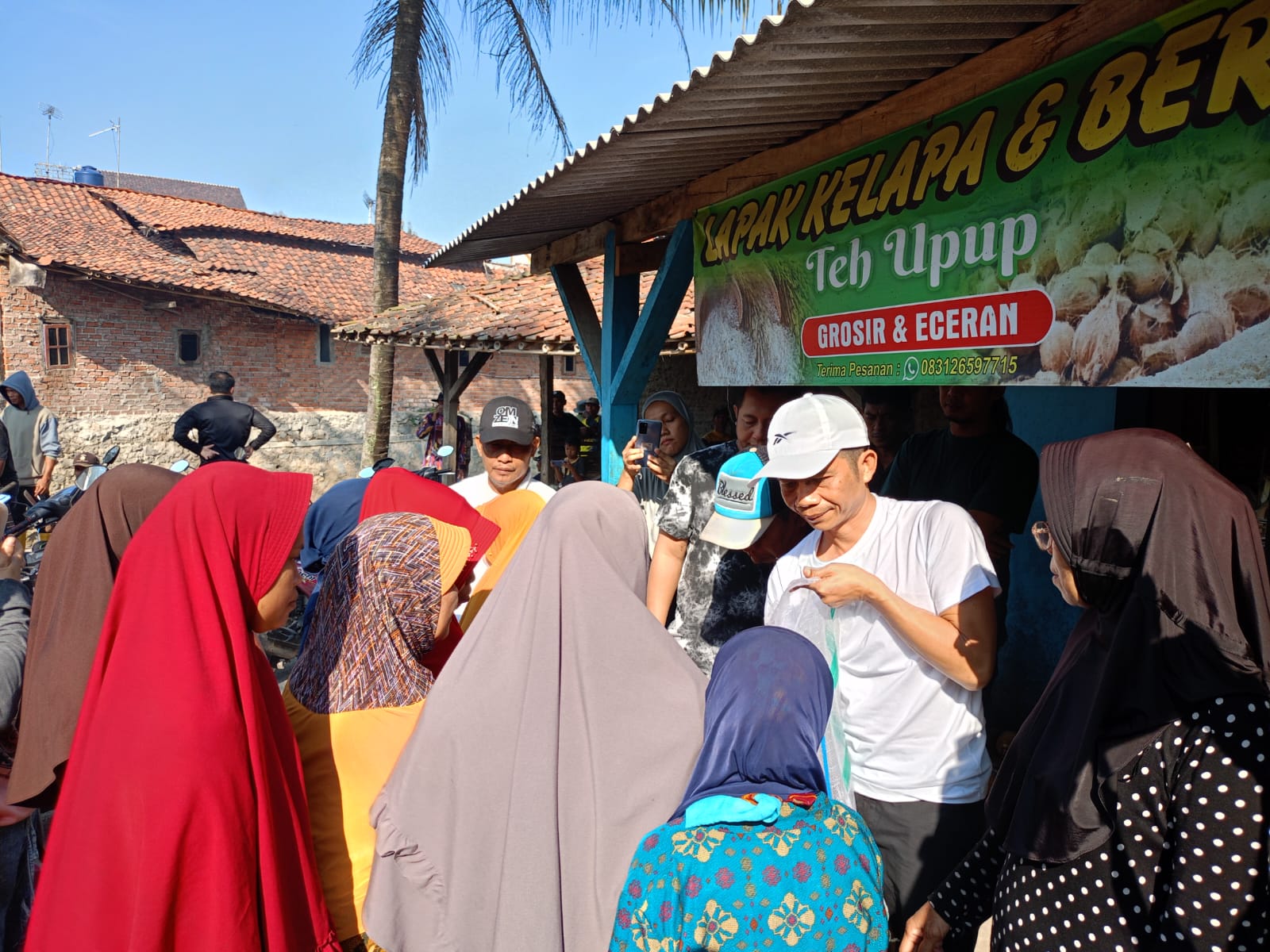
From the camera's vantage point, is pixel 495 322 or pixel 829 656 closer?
pixel 829 656

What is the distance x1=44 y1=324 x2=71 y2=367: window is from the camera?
1712 cm

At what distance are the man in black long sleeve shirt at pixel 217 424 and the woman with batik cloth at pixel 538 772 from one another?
7.05 m

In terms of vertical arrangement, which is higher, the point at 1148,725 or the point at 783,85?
the point at 783,85

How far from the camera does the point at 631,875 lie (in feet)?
5.43

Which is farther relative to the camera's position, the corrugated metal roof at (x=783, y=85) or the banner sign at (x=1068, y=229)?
the corrugated metal roof at (x=783, y=85)

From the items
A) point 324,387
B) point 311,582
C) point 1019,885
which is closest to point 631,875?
point 1019,885

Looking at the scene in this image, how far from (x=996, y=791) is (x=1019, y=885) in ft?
0.66

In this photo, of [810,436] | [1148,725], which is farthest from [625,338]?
[1148,725]

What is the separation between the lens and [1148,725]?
1431mm

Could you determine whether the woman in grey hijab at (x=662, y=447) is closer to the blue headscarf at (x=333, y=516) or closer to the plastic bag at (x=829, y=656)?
the blue headscarf at (x=333, y=516)

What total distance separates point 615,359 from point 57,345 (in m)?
16.2

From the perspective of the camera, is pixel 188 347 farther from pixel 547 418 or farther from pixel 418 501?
pixel 418 501

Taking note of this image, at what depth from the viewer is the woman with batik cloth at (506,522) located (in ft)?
11.6

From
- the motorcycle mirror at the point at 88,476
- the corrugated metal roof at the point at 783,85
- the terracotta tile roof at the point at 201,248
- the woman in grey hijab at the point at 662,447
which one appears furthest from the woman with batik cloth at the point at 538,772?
the terracotta tile roof at the point at 201,248
